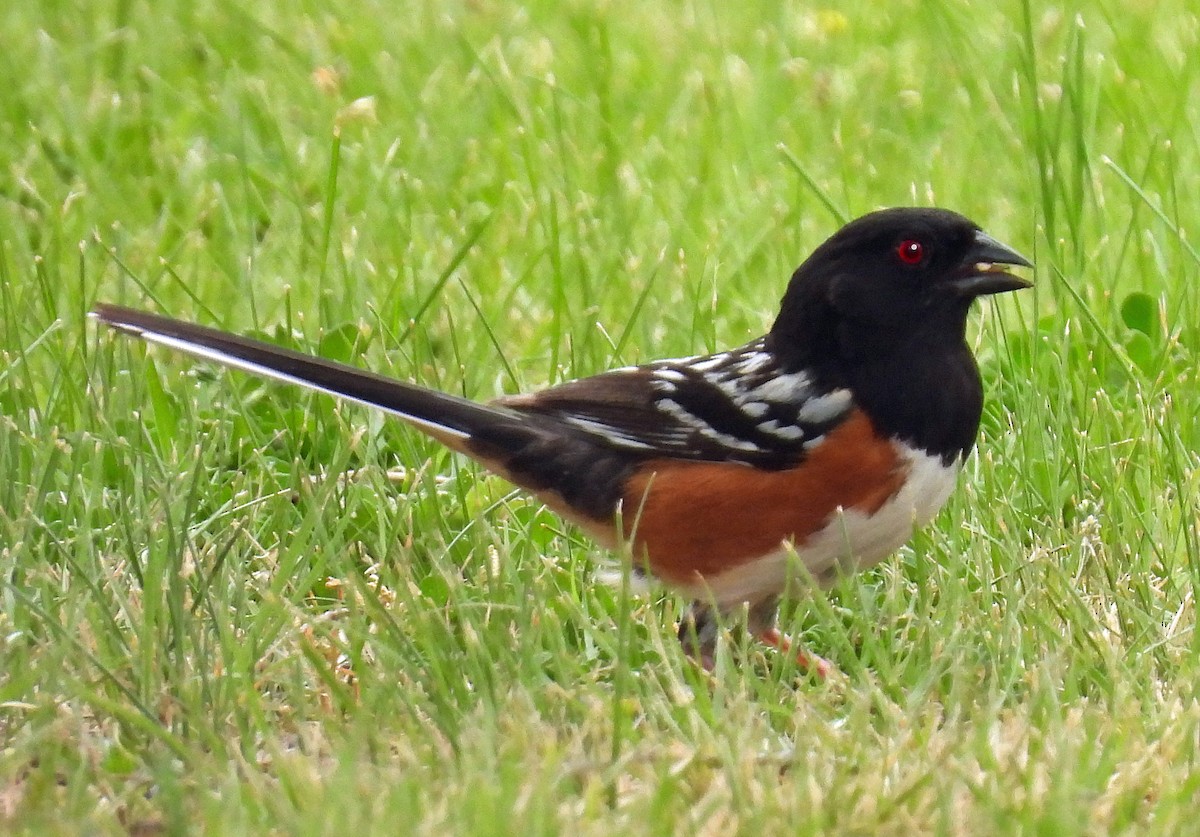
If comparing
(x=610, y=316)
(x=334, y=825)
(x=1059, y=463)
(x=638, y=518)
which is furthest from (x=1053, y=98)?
(x=334, y=825)

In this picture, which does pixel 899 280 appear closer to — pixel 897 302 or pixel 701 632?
pixel 897 302

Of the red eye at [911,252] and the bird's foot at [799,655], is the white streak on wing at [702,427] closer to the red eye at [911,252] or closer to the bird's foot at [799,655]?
the bird's foot at [799,655]

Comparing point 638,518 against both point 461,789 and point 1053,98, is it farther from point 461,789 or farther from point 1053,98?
point 1053,98

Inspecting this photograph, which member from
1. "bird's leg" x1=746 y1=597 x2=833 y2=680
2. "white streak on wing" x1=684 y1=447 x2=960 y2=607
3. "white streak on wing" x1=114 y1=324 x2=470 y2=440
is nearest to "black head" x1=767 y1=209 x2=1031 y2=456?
"white streak on wing" x1=684 y1=447 x2=960 y2=607

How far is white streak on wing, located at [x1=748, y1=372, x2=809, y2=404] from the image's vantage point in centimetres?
381

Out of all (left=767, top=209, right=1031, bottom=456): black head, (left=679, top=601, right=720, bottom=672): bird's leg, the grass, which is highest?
(left=767, top=209, right=1031, bottom=456): black head

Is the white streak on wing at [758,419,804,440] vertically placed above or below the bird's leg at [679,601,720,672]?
above

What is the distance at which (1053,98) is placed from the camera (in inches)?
265

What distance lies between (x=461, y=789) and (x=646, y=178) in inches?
155

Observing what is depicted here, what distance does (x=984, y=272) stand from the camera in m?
3.88

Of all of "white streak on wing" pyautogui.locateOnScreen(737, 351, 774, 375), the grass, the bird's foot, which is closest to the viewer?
the grass

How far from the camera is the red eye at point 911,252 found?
3863 millimetres

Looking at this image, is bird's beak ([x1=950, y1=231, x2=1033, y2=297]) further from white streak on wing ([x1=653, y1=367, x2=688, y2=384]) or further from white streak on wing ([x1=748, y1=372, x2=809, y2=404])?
white streak on wing ([x1=653, y1=367, x2=688, y2=384])

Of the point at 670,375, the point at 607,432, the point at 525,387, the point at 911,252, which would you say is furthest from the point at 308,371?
the point at 525,387
